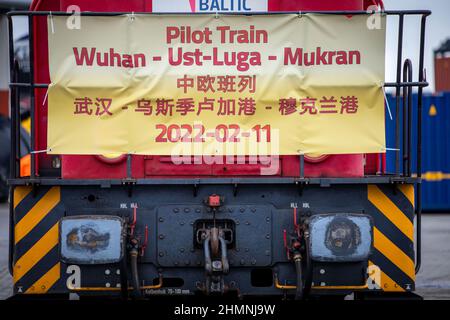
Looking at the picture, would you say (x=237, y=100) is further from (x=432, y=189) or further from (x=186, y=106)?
(x=432, y=189)

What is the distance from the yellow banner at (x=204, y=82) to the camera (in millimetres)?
5605

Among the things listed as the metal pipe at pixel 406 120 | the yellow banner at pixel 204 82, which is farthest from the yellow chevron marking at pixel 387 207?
the yellow banner at pixel 204 82

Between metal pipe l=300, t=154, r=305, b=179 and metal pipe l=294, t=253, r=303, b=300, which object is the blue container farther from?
metal pipe l=294, t=253, r=303, b=300

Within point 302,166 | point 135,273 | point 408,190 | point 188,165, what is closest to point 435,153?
point 408,190

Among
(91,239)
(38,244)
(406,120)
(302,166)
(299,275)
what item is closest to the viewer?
(91,239)

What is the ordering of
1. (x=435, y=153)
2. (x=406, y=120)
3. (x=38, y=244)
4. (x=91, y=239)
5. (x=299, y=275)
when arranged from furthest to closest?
1. (x=435, y=153)
2. (x=406, y=120)
3. (x=38, y=244)
4. (x=299, y=275)
5. (x=91, y=239)

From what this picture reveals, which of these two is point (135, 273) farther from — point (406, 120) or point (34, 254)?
point (406, 120)

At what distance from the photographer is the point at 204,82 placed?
5.60 metres

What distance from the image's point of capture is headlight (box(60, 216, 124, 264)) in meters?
5.40

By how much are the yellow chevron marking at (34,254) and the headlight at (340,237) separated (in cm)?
197

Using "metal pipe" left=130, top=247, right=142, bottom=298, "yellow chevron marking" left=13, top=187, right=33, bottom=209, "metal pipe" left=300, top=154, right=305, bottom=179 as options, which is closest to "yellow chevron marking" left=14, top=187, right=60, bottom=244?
"yellow chevron marking" left=13, top=187, right=33, bottom=209

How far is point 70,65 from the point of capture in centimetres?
562

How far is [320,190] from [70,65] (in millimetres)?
2102

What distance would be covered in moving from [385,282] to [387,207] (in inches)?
22.7
